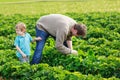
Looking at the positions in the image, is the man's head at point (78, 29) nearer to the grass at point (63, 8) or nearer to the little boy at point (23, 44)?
the little boy at point (23, 44)

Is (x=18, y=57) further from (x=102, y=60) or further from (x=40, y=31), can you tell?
(x=102, y=60)

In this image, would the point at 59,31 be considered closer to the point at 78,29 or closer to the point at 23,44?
the point at 78,29

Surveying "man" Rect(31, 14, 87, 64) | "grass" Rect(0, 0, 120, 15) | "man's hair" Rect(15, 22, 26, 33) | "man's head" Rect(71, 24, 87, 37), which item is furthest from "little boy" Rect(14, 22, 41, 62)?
"grass" Rect(0, 0, 120, 15)

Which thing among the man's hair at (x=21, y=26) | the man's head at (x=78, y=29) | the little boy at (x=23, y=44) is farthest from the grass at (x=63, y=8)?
the man's head at (x=78, y=29)

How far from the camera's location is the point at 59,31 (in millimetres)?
10242

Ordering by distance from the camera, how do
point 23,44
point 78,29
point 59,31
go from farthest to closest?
1. point 23,44
2. point 59,31
3. point 78,29

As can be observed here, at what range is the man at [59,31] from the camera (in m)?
10.1

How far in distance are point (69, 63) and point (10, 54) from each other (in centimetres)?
203

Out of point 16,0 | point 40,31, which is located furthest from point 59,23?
point 16,0

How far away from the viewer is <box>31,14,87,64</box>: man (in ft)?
33.1

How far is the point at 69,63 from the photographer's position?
35.4ft

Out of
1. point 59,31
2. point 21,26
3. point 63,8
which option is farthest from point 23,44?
point 63,8

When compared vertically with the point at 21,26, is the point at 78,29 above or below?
above

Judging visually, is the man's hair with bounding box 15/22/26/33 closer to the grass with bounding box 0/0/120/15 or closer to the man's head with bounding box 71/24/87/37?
the man's head with bounding box 71/24/87/37
